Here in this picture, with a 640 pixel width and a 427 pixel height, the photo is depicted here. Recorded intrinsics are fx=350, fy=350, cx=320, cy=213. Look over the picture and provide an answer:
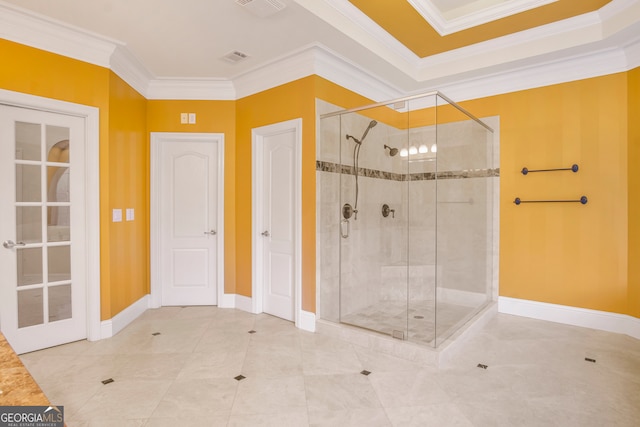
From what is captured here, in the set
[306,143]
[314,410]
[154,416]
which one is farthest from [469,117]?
[154,416]

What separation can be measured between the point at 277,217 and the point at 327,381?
1845 mm

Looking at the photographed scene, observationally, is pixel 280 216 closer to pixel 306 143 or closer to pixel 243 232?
pixel 243 232

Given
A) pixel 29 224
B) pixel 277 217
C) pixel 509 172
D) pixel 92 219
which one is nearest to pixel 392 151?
pixel 277 217

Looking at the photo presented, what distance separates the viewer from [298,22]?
2842 mm

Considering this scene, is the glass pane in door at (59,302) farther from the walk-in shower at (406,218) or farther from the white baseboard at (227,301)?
the walk-in shower at (406,218)

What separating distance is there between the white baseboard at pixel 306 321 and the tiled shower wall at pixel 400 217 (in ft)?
0.42

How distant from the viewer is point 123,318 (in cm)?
349

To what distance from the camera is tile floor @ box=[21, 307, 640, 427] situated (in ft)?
6.69

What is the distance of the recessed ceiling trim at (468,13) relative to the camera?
10.1 ft

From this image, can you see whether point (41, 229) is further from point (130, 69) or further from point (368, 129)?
point (368, 129)

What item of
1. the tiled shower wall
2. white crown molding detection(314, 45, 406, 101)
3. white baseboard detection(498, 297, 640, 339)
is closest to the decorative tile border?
the tiled shower wall

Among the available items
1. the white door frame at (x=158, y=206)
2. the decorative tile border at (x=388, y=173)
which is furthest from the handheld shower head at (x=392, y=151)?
the white door frame at (x=158, y=206)

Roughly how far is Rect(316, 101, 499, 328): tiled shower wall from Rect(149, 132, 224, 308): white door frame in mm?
1379

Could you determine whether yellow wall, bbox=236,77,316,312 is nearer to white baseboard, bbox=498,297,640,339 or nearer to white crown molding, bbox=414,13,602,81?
white crown molding, bbox=414,13,602,81
